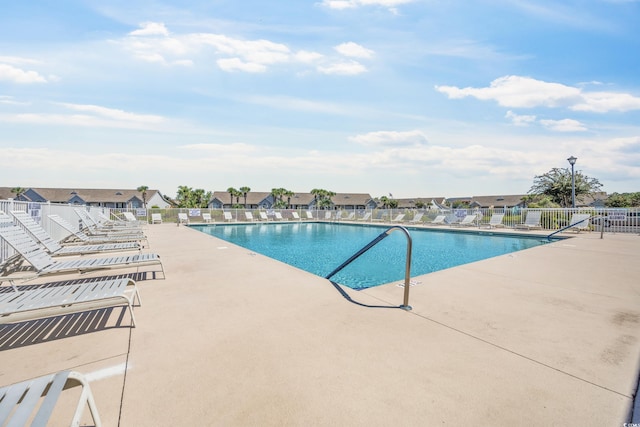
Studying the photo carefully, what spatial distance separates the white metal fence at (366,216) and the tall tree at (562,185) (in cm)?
1354

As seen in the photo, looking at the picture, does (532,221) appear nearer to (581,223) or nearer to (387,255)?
(581,223)

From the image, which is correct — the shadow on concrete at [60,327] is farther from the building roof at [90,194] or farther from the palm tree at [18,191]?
the palm tree at [18,191]

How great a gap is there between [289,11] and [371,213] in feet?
58.5

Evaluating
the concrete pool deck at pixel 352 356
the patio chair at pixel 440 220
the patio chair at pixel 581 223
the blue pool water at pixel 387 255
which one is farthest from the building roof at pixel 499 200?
the concrete pool deck at pixel 352 356

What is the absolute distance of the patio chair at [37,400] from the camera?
112 cm

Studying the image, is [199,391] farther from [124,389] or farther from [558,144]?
[558,144]

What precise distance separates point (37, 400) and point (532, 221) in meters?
19.2

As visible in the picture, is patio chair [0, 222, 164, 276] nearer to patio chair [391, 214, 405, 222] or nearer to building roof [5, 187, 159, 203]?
patio chair [391, 214, 405, 222]

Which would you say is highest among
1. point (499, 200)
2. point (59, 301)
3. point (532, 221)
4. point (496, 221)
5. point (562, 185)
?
point (562, 185)

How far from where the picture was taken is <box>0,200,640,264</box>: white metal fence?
8.35m

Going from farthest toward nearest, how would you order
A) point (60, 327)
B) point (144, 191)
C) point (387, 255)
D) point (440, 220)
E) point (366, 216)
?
point (144, 191), point (366, 216), point (440, 220), point (387, 255), point (60, 327)

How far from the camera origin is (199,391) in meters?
1.90

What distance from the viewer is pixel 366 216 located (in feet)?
80.5

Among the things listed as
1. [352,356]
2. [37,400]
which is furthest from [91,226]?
[352,356]
